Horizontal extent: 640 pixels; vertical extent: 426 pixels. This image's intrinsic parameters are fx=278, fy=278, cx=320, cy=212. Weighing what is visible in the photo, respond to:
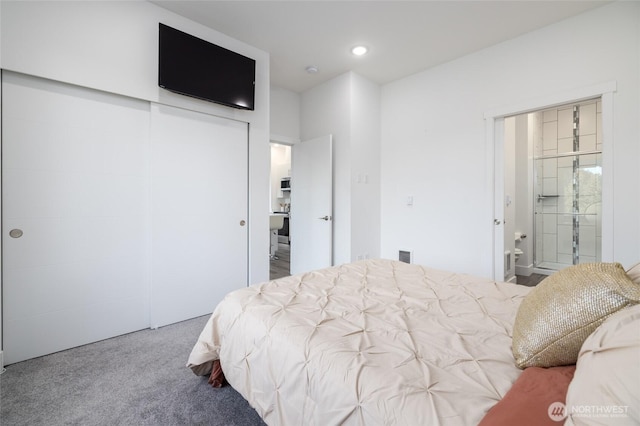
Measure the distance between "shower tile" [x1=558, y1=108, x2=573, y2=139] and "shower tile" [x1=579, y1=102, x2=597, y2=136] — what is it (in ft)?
0.42

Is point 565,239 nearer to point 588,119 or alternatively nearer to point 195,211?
point 588,119

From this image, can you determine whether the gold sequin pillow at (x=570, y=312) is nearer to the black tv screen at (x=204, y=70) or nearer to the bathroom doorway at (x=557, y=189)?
the black tv screen at (x=204, y=70)

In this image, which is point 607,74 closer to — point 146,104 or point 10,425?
point 146,104

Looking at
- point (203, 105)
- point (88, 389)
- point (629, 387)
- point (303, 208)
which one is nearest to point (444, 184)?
point (303, 208)

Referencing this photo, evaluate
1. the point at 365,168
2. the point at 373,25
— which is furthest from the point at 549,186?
the point at 373,25

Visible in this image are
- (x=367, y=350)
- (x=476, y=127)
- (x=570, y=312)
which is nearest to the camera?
(x=570, y=312)

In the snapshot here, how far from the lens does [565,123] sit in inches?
179

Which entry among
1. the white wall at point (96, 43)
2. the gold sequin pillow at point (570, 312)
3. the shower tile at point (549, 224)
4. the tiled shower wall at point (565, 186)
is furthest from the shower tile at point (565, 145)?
the white wall at point (96, 43)

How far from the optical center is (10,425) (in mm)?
1389

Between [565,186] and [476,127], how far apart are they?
267 cm

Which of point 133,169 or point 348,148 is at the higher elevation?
point 348,148

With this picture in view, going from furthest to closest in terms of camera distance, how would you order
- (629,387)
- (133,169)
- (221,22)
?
(221,22)
(133,169)
(629,387)

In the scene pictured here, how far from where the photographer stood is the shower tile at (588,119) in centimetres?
428

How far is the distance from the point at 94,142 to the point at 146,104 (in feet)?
1.76
